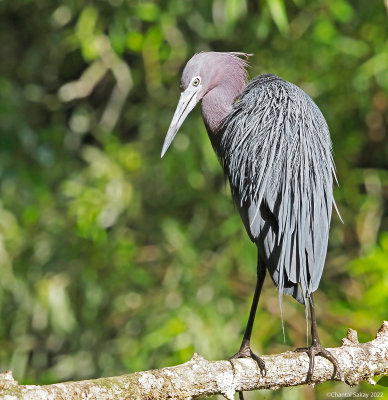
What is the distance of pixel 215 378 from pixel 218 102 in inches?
42.5

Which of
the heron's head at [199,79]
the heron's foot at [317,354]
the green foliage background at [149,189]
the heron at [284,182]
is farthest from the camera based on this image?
the green foliage background at [149,189]

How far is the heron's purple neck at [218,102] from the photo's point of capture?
110 inches

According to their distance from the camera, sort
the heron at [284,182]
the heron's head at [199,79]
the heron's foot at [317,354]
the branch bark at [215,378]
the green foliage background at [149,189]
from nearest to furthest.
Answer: the branch bark at [215,378] → the heron's foot at [317,354] → the heron at [284,182] → the heron's head at [199,79] → the green foliage background at [149,189]

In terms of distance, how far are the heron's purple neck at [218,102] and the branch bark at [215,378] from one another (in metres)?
0.88

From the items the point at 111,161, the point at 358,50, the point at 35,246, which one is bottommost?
the point at 35,246

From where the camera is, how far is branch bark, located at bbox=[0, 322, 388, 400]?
1.81m

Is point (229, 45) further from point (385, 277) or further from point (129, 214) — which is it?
point (385, 277)

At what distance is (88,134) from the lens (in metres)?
4.68

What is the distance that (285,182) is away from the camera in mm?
2441

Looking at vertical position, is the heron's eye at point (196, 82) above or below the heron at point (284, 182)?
above

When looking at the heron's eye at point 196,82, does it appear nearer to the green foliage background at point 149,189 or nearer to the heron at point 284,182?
the heron at point 284,182

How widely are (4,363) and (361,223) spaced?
2033 mm

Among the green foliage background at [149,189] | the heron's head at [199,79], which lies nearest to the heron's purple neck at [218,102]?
the heron's head at [199,79]

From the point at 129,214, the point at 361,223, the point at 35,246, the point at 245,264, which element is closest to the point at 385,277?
the point at 245,264
